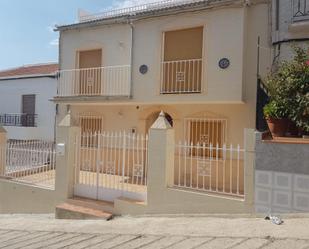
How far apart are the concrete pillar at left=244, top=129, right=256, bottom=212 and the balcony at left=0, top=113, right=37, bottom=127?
1977 cm

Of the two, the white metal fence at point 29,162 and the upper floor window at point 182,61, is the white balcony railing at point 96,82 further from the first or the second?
the white metal fence at point 29,162

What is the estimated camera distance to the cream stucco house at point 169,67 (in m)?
11.4

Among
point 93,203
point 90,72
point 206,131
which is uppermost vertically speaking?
point 90,72

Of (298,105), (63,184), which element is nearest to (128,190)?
(63,184)

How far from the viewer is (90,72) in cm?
1485

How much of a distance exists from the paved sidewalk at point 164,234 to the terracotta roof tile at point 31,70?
1774 cm

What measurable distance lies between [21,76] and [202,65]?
1687 cm

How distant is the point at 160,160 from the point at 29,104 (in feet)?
61.3

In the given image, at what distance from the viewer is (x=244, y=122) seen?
39.3ft

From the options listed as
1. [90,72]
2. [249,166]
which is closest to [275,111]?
[249,166]

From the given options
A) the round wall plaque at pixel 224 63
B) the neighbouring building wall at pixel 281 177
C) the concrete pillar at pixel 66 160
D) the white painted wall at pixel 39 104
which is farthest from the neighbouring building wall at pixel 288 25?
the white painted wall at pixel 39 104

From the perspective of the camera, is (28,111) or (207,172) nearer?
(207,172)

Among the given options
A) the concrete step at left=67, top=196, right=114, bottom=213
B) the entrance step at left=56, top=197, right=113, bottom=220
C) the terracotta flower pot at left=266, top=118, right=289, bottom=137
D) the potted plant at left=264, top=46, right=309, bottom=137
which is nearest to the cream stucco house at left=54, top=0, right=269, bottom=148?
the potted plant at left=264, top=46, right=309, bottom=137

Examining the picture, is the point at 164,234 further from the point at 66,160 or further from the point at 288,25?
the point at 288,25
